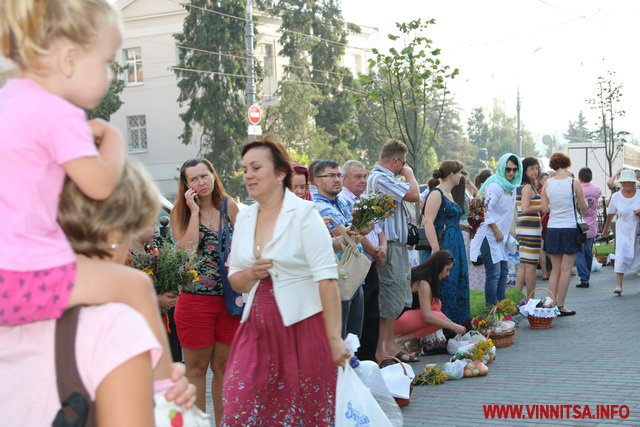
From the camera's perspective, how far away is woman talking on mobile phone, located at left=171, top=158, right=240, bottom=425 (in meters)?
5.89

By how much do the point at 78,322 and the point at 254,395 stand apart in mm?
2742

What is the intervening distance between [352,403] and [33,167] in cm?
320

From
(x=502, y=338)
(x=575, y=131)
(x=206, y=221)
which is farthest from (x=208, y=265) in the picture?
(x=575, y=131)

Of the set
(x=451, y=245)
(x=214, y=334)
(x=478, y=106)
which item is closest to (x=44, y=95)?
(x=214, y=334)

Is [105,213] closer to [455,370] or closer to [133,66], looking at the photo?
[455,370]

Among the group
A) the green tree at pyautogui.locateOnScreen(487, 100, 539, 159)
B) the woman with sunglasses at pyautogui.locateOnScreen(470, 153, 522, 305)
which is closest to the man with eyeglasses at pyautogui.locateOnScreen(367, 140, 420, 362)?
the woman with sunglasses at pyautogui.locateOnScreen(470, 153, 522, 305)

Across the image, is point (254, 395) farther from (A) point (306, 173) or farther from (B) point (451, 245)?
(B) point (451, 245)

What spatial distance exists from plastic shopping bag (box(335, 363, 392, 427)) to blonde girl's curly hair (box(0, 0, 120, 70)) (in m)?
3.16

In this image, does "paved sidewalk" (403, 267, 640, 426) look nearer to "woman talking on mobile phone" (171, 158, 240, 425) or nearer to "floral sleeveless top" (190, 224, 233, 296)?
"woman talking on mobile phone" (171, 158, 240, 425)

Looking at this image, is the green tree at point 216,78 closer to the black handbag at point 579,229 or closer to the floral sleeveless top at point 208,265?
the black handbag at point 579,229

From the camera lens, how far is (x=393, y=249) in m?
8.78

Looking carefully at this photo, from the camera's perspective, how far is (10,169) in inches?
74.0

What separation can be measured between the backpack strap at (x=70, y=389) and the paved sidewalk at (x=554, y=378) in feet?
16.1

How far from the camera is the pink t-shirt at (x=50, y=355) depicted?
72.8 inches
